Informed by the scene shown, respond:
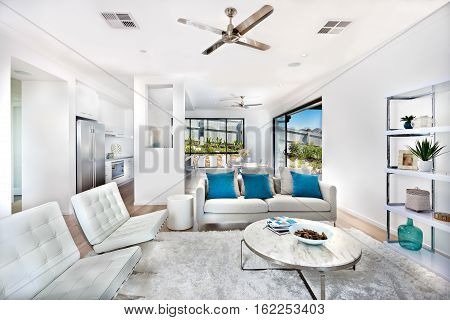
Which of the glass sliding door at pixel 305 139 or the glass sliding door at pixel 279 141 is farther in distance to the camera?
the glass sliding door at pixel 279 141

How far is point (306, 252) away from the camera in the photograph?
182cm

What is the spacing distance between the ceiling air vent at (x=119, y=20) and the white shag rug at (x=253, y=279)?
2.70 meters

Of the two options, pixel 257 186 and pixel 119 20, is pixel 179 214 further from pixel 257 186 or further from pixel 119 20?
pixel 119 20

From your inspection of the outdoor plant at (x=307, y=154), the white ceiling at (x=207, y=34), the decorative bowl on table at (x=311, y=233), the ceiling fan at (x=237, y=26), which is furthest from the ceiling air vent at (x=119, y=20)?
the outdoor plant at (x=307, y=154)

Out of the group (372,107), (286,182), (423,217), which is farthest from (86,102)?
(423,217)

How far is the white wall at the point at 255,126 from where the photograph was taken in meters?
9.65

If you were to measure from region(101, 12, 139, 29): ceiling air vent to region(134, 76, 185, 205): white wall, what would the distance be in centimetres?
200

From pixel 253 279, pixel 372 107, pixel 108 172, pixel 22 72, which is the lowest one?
pixel 253 279

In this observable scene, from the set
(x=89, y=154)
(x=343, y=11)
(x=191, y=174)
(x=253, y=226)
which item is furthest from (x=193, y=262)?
(x=191, y=174)

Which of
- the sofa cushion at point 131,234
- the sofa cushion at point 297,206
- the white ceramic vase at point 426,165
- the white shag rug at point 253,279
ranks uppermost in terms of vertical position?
the white ceramic vase at point 426,165

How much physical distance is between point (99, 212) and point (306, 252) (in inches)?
80.2

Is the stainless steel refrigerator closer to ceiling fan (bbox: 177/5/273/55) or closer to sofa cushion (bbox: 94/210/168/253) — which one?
sofa cushion (bbox: 94/210/168/253)

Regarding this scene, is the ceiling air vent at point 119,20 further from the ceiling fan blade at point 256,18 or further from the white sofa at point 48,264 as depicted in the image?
the white sofa at point 48,264

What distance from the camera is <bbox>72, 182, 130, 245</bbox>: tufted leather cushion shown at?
2.13 m
